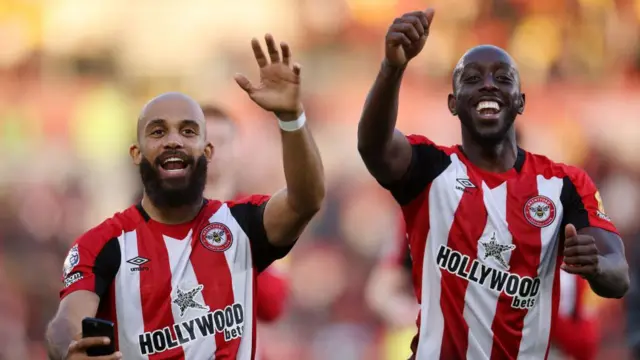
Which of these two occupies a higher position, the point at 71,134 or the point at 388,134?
the point at 71,134

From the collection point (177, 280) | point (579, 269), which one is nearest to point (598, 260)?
point (579, 269)

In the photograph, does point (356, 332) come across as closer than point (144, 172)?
No

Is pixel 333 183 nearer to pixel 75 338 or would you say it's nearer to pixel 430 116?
pixel 430 116

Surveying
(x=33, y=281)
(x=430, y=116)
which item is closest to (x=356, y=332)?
(x=430, y=116)

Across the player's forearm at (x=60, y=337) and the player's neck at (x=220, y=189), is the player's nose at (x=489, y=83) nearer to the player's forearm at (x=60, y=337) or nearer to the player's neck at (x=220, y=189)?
the player's forearm at (x=60, y=337)

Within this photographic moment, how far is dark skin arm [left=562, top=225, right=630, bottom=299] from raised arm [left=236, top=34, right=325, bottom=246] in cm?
98

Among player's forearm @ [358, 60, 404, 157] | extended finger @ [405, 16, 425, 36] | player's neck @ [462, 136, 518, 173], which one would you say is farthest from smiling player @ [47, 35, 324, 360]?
player's neck @ [462, 136, 518, 173]

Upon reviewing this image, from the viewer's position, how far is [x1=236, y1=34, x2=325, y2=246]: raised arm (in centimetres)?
437

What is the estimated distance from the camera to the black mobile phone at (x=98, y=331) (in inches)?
153

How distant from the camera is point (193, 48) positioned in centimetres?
1120

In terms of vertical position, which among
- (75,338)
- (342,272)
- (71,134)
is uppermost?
(71,134)

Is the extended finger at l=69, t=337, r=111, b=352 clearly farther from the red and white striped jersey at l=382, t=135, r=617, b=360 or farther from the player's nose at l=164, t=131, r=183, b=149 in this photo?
the red and white striped jersey at l=382, t=135, r=617, b=360

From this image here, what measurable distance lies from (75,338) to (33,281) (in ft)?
22.2

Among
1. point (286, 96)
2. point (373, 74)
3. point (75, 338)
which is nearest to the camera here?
point (75, 338)
